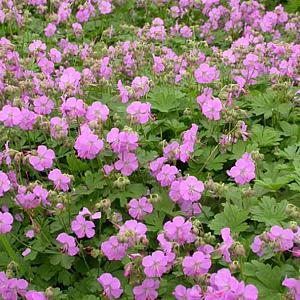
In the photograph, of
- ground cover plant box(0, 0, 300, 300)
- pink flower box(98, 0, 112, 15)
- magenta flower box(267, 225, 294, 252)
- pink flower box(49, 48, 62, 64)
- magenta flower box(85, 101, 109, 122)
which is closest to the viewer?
magenta flower box(267, 225, 294, 252)

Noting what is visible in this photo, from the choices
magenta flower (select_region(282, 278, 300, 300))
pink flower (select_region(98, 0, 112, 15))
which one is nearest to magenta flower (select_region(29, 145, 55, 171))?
magenta flower (select_region(282, 278, 300, 300))

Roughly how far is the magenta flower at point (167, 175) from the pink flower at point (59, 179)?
37 centimetres

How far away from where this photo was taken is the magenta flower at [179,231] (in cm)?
223

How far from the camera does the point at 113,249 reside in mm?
2299

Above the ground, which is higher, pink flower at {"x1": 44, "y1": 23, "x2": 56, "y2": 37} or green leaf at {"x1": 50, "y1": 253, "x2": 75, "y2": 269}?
green leaf at {"x1": 50, "y1": 253, "x2": 75, "y2": 269}

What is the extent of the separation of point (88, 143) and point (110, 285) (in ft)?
1.96

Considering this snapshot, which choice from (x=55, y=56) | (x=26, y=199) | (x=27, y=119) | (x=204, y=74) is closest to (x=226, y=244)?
(x=26, y=199)

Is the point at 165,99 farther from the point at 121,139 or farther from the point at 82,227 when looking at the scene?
the point at 82,227

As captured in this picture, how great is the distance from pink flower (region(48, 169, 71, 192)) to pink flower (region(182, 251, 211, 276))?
64 centimetres

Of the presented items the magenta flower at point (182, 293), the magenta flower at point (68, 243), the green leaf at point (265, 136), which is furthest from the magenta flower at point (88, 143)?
the green leaf at point (265, 136)

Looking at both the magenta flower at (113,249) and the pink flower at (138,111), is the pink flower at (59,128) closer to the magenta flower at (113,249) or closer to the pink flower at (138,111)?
the pink flower at (138,111)

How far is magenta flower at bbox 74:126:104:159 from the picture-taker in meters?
2.54

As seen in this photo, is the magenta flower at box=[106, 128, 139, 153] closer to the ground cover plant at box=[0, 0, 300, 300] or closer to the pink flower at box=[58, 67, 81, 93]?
the ground cover plant at box=[0, 0, 300, 300]

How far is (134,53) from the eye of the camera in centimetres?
369
